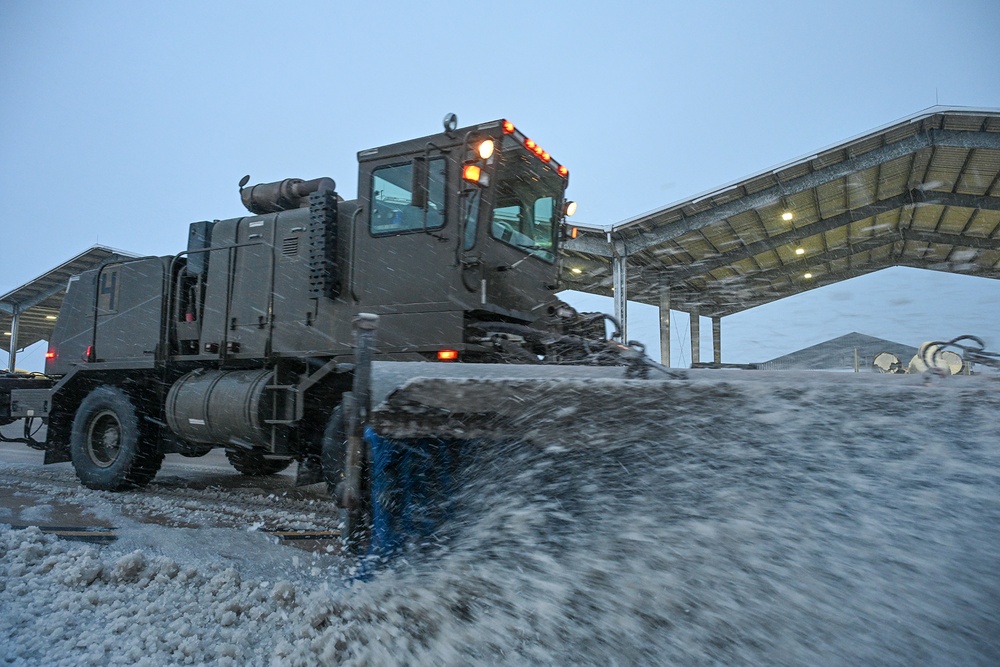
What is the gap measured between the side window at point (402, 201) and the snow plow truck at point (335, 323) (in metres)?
0.01

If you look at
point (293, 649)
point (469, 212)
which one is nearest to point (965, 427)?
point (293, 649)

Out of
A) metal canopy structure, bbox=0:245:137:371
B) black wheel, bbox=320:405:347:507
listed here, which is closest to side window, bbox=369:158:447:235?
black wheel, bbox=320:405:347:507

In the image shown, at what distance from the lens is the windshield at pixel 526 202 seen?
16.3 feet

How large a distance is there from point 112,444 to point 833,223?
12845 millimetres

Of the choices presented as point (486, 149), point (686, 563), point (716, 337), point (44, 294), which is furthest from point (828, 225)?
point (44, 294)

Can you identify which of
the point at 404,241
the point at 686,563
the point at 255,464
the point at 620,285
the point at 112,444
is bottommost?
the point at 255,464

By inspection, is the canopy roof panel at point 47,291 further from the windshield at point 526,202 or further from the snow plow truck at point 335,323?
the windshield at point 526,202

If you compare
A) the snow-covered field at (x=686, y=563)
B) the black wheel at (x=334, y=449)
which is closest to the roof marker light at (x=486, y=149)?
the black wheel at (x=334, y=449)

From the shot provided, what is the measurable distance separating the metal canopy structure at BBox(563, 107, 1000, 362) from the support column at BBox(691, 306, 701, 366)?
0.44m

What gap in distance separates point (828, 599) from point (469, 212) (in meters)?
3.59

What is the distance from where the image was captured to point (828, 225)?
12070mm

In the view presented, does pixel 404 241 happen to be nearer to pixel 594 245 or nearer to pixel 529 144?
pixel 529 144

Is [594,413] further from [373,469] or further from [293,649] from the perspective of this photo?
[293,649]

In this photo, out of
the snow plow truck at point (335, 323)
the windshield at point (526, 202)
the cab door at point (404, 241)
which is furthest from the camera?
the windshield at point (526, 202)
